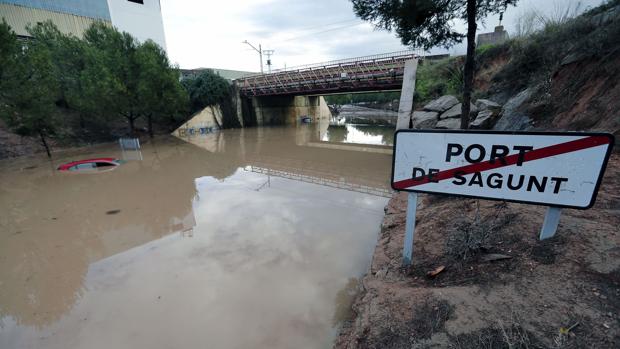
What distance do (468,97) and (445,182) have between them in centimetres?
533

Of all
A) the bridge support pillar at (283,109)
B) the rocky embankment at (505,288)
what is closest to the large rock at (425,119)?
the rocky embankment at (505,288)

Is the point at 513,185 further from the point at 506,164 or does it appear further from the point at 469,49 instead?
the point at 469,49

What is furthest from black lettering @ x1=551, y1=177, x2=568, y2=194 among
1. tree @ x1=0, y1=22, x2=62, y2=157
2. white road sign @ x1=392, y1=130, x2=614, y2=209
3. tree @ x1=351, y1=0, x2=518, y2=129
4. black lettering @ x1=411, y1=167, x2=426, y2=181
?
tree @ x1=0, y1=22, x2=62, y2=157

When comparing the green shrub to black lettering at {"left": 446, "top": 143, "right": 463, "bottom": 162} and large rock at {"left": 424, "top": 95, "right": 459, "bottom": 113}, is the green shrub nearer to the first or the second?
large rock at {"left": 424, "top": 95, "right": 459, "bottom": 113}

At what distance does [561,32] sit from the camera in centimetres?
902

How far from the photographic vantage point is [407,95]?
1526 cm

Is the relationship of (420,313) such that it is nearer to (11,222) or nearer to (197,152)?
(11,222)

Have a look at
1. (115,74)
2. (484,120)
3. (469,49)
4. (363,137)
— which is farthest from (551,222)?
(115,74)

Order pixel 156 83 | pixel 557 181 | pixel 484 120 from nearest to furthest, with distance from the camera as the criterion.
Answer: pixel 557 181, pixel 484 120, pixel 156 83

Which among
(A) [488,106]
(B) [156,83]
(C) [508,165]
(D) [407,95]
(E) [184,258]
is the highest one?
(B) [156,83]

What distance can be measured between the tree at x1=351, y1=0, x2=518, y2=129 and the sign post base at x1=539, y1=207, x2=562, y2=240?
4629mm

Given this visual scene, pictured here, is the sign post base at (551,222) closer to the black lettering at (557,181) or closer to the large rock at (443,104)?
the black lettering at (557,181)

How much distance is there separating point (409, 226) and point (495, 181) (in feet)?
3.19

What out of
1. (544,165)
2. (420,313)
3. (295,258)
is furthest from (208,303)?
(544,165)
